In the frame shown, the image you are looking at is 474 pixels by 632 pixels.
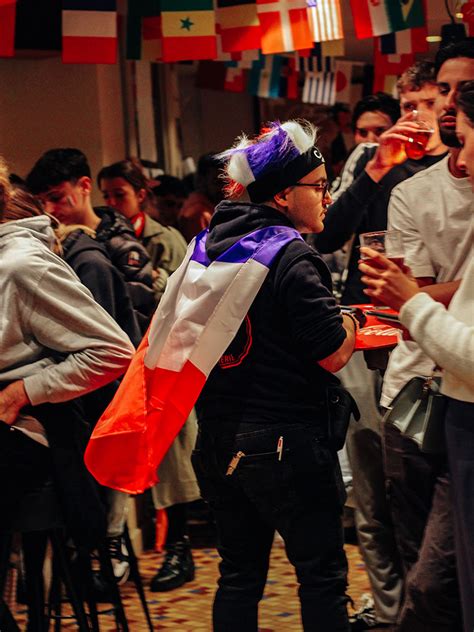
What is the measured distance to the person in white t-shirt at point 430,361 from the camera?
3.03 metres

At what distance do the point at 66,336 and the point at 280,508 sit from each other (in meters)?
0.87

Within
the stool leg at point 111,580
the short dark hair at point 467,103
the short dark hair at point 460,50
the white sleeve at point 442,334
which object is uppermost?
the short dark hair at point 460,50

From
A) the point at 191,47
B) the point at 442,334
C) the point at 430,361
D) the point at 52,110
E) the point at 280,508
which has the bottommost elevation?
the point at 280,508

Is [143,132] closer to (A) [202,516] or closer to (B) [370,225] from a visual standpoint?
(A) [202,516]

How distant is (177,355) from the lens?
319cm

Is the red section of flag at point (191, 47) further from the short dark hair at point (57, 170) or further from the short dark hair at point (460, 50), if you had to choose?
the short dark hair at point (460, 50)

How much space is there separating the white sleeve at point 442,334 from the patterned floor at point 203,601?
2225mm

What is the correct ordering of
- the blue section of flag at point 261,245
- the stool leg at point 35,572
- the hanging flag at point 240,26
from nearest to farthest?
the blue section of flag at point 261,245
the stool leg at point 35,572
the hanging flag at point 240,26

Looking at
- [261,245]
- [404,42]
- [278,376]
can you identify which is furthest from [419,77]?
[404,42]

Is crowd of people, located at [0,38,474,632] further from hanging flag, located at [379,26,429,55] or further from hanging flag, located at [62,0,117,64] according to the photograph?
hanging flag, located at [379,26,429,55]

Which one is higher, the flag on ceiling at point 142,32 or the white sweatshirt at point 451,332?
the flag on ceiling at point 142,32

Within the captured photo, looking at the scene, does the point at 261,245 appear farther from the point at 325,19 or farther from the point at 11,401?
the point at 325,19

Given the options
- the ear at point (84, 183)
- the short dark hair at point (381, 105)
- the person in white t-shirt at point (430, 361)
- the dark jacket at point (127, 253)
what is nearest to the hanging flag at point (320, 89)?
the short dark hair at point (381, 105)

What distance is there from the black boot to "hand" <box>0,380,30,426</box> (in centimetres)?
195
